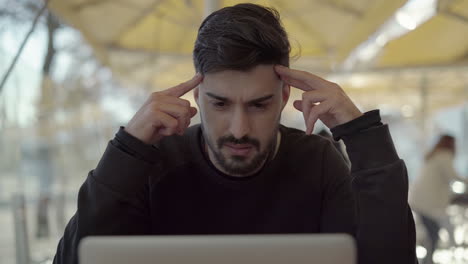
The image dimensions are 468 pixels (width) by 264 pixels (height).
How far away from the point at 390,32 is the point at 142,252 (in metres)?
5.04

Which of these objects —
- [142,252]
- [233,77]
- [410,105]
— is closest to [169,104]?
[233,77]

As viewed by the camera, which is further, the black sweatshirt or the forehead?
the forehead

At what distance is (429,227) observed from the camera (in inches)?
205

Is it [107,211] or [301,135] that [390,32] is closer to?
[301,135]

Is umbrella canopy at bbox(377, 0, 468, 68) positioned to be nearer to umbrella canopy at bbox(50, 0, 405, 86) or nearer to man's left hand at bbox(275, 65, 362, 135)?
umbrella canopy at bbox(50, 0, 405, 86)

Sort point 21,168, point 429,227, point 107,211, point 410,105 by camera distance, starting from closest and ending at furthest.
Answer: point 107,211 → point 21,168 → point 429,227 → point 410,105

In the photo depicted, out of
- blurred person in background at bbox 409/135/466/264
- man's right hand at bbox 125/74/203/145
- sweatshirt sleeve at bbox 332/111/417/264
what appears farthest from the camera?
blurred person in background at bbox 409/135/466/264

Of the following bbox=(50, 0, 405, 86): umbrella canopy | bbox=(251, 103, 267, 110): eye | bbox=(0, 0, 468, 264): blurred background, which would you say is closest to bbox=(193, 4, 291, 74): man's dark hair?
bbox=(251, 103, 267, 110): eye

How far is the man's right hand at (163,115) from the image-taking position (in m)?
1.65

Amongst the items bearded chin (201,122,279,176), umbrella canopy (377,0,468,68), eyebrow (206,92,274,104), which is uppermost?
umbrella canopy (377,0,468,68)

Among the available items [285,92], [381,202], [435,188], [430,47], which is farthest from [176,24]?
[381,202]

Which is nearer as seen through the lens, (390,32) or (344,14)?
(390,32)

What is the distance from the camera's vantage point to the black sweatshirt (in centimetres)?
154

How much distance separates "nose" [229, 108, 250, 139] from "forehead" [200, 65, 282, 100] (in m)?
0.05
